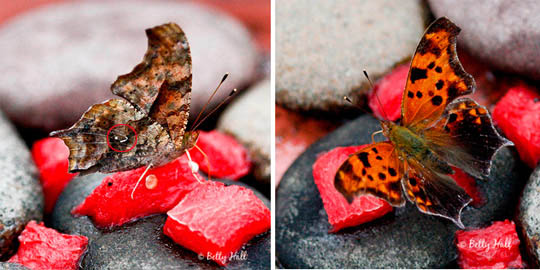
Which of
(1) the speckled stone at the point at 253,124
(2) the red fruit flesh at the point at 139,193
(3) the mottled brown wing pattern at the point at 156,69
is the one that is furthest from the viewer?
(1) the speckled stone at the point at 253,124

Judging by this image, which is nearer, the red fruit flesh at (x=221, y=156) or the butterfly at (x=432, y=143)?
the butterfly at (x=432, y=143)

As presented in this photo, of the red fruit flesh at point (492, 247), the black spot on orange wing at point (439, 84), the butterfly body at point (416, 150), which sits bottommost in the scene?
the red fruit flesh at point (492, 247)

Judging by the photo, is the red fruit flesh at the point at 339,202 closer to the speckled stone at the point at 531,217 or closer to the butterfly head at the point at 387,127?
the butterfly head at the point at 387,127

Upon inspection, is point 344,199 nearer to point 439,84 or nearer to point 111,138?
point 439,84

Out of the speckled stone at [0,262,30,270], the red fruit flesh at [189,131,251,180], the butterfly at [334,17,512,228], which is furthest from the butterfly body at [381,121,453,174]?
the speckled stone at [0,262,30,270]

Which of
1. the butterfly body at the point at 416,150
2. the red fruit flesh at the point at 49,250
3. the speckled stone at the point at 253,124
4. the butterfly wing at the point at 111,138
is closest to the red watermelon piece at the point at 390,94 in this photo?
the butterfly body at the point at 416,150

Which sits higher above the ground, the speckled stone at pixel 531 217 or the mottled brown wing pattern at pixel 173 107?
the mottled brown wing pattern at pixel 173 107
